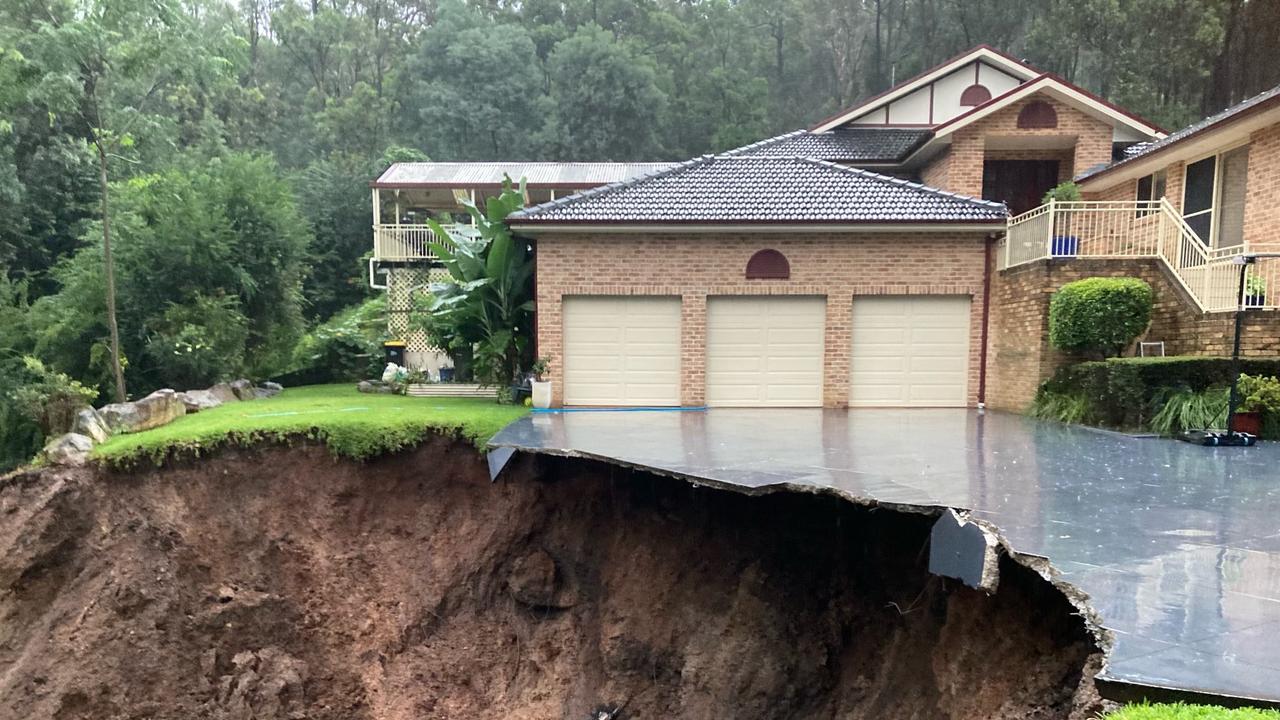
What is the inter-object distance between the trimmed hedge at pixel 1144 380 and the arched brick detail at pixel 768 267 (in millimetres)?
4974

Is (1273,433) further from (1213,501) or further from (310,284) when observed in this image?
(310,284)

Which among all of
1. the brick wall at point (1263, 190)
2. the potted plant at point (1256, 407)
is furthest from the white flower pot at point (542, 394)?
the brick wall at point (1263, 190)

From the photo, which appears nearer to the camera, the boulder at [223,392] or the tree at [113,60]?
the tree at [113,60]

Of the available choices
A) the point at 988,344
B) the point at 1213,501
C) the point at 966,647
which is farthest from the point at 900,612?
the point at 988,344

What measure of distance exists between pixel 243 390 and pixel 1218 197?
740 inches

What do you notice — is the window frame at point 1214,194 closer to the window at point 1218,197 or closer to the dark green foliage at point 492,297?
the window at point 1218,197

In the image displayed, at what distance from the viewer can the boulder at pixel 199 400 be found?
39.0 ft

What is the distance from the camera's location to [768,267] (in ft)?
41.3

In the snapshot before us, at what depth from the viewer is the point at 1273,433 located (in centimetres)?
860

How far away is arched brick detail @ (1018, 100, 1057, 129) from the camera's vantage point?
638 inches

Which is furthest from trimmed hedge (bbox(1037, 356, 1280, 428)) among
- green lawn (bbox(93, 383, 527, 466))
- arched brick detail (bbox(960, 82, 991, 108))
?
arched brick detail (bbox(960, 82, 991, 108))

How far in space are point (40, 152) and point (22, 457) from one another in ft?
39.3

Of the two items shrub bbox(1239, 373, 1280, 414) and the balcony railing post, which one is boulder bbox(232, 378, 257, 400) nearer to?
the balcony railing post

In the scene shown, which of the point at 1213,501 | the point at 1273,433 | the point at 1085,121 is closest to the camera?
the point at 1213,501
